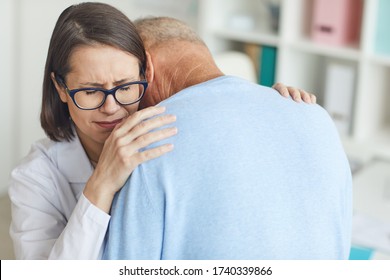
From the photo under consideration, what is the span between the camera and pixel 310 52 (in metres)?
3.19

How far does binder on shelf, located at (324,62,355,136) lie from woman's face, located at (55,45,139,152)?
1661mm

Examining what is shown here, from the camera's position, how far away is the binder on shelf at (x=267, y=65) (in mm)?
3154

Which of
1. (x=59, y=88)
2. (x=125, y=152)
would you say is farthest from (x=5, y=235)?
(x=125, y=152)

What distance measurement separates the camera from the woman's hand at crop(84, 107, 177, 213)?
1.18m

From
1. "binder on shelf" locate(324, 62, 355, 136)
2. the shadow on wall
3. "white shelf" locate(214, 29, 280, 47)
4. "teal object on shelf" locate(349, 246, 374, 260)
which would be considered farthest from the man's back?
"white shelf" locate(214, 29, 280, 47)

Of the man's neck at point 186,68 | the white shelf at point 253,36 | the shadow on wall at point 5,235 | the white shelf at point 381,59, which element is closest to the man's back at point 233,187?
the man's neck at point 186,68

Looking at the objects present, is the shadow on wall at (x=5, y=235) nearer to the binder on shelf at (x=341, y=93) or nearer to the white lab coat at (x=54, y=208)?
the white lab coat at (x=54, y=208)

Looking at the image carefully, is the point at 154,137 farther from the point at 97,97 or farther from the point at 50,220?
the point at 50,220

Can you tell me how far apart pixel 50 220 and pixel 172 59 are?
428 millimetres

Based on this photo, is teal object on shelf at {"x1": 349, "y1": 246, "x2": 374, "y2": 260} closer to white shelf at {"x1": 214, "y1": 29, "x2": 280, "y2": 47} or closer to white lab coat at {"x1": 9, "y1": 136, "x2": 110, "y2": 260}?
white lab coat at {"x1": 9, "y1": 136, "x2": 110, "y2": 260}

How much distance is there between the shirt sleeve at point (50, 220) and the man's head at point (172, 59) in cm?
28
